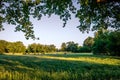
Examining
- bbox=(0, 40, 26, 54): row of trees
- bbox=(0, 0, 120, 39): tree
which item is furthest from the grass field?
bbox=(0, 40, 26, 54): row of trees

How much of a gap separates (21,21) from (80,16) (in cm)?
480

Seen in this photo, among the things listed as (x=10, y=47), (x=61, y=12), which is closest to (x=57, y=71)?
(x=61, y=12)

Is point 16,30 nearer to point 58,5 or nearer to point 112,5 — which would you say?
point 58,5

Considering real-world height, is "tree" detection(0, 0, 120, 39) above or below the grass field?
above

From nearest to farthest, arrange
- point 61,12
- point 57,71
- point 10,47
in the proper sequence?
point 61,12, point 57,71, point 10,47

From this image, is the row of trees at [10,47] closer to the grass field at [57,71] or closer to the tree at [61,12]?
the grass field at [57,71]

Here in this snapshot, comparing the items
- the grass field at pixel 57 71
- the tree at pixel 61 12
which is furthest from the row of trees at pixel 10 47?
the tree at pixel 61 12

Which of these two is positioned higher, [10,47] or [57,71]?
[10,47]

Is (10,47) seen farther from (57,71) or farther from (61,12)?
(61,12)

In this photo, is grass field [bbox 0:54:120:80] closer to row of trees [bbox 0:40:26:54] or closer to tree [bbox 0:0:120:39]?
tree [bbox 0:0:120:39]

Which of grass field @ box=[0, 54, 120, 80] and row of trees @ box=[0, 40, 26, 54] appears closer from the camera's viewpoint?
grass field @ box=[0, 54, 120, 80]

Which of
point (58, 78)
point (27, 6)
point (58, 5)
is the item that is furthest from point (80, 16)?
point (58, 78)

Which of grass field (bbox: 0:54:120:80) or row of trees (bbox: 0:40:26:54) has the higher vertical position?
row of trees (bbox: 0:40:26:54)

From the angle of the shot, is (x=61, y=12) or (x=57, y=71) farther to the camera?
(x=57, y=71)
